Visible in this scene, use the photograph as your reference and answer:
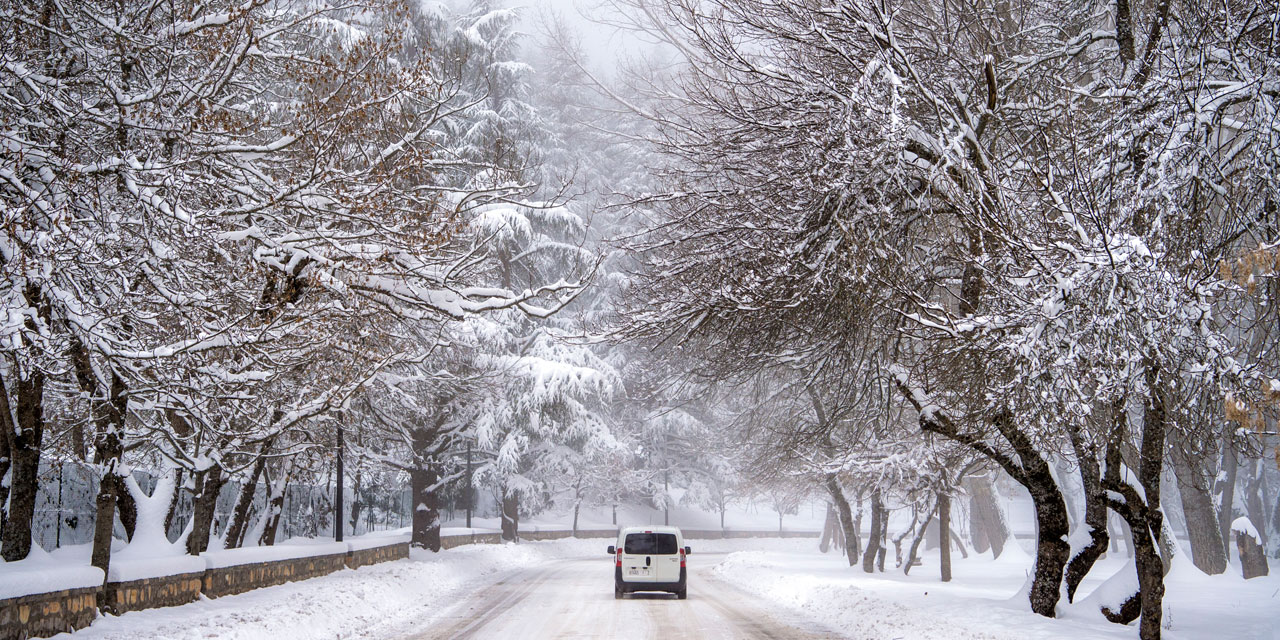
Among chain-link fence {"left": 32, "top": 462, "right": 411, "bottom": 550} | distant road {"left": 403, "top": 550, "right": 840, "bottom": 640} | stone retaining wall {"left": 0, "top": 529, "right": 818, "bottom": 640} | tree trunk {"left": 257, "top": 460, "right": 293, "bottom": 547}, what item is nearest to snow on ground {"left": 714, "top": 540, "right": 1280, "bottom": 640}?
distant road {"left": 403, "top": 550, "right": 840, "bottom": 640}

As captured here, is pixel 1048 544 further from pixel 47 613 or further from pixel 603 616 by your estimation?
pixel 47 613

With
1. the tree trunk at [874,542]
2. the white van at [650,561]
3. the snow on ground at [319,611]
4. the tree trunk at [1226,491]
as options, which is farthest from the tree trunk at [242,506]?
the tree trunk at [1226,491]

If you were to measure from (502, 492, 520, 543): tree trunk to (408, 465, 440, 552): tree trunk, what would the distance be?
1154cm

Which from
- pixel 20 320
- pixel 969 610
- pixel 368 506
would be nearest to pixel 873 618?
pixel 969 610

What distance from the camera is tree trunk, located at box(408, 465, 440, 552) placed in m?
31.0

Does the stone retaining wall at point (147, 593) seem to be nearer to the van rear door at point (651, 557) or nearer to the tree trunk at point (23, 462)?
the tree trunk at point (23, 462)

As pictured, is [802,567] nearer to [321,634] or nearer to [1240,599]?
[1240,599]

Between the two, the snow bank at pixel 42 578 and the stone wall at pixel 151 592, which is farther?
the stone wall at pixel 151 592

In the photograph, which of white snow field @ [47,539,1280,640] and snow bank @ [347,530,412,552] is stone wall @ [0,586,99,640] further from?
snow bank @ [347,530,412,552]

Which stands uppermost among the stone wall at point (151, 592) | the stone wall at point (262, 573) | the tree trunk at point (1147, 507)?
the tree trunk at point (1147, 507)

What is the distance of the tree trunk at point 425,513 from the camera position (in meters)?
31.0

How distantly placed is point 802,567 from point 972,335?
72.5ft

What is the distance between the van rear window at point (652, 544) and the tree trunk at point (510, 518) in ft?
77.1

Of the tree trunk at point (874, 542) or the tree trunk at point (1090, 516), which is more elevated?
the tree trunk at point (1090, 516)
